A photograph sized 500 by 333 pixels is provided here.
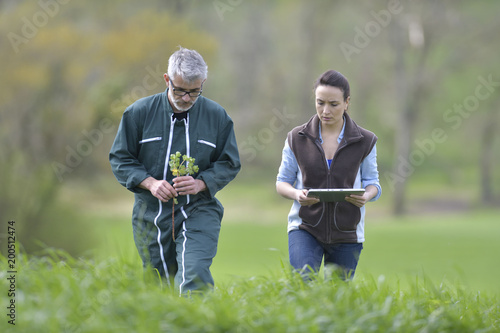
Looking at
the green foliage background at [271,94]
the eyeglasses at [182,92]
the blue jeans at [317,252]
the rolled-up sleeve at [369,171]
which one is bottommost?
the blue jeans at [317,252]

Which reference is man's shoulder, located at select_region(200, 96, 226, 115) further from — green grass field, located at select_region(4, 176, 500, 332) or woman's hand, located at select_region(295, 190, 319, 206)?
green grass field, located at select_region(4, 176, 500, 332)

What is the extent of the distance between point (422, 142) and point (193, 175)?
2714 cm

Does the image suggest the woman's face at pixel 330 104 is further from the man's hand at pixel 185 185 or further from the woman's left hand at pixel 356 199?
the man's hand at pixel 185 185

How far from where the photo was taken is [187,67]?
4820 millimetres

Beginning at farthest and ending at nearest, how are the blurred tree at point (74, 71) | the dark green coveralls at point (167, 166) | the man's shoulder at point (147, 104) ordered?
the blurred tree at point (74, 71)
the man's shoulder at point (147, 104)
the dark green coveralls at point (167, 166)

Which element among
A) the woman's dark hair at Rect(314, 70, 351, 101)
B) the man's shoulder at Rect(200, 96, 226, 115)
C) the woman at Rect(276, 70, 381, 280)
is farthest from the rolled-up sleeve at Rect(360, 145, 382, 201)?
the man's shoulder at Rect(200, 96, 226, 115)

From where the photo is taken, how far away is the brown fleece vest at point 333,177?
4.91 metres

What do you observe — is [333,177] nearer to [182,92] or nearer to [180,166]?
[180,166]

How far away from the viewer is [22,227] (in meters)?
10.5

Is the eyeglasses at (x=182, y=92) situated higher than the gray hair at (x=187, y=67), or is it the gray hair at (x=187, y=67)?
the gray hair at (x=187, y=67)

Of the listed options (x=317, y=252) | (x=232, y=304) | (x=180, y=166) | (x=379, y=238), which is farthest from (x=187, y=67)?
(x=379, y=238)

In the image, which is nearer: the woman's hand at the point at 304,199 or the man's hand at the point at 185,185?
the woman's hand at the point at 304,199

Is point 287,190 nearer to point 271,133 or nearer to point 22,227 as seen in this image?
point 22,227

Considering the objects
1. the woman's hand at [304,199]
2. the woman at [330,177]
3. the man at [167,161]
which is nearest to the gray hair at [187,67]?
the man at [167,161]
